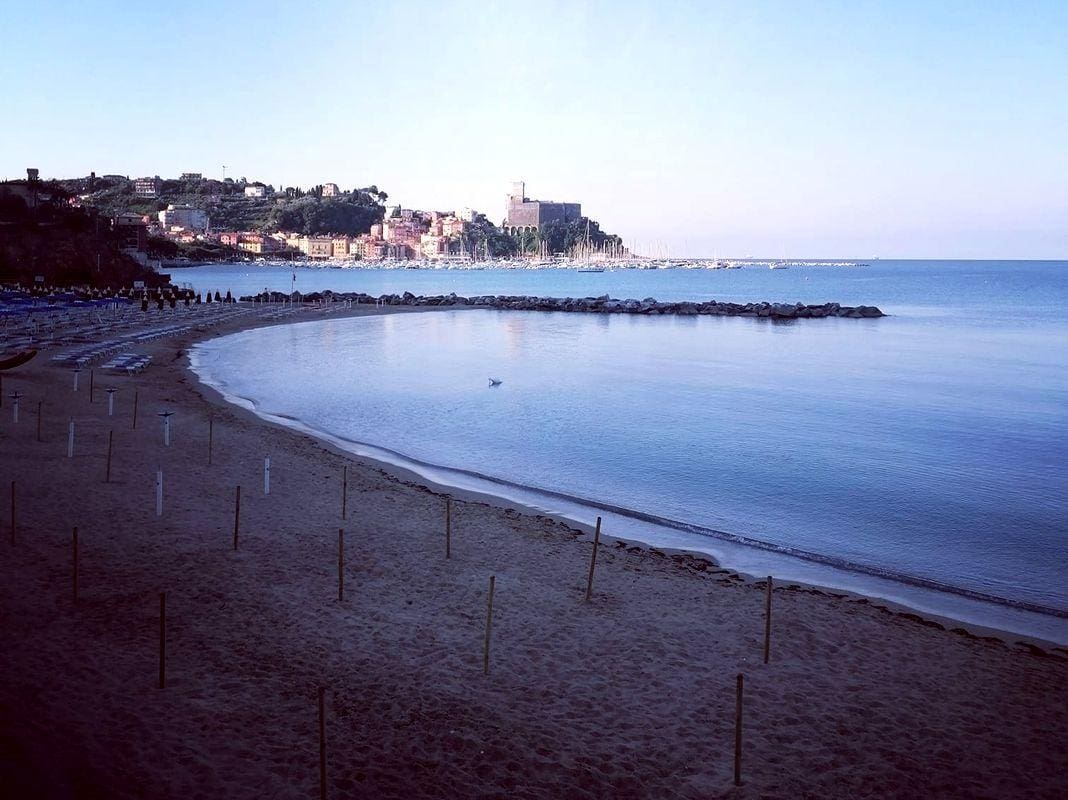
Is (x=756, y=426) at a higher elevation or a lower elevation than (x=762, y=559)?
higher

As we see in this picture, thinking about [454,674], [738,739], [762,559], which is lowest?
[762,559]

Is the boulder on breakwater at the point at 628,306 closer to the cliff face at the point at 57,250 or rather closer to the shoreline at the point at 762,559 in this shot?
the cliff face at the point at 57,250

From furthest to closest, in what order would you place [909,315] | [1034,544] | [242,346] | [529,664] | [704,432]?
[909,315], [242,346], [704,432], [1034,544], [529,664]

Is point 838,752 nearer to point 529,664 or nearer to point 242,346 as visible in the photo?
point 529,664

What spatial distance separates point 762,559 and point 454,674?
6.01 meters

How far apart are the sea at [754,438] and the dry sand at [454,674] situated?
2.25 meters

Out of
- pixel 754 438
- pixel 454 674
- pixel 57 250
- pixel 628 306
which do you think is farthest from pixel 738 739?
pixel 57 250

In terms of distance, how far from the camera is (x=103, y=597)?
863 cm

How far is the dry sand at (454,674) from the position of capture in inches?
237

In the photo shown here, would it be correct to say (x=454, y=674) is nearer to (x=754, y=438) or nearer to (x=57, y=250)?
(x=754, y=438)

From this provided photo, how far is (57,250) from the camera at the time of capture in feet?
216

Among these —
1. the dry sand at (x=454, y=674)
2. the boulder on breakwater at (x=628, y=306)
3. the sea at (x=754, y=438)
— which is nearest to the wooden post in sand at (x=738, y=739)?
the dry sand at (x=454, y=674)

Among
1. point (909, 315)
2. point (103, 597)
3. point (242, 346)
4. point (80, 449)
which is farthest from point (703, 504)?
point (909, 315)

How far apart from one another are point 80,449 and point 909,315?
71.9 m
